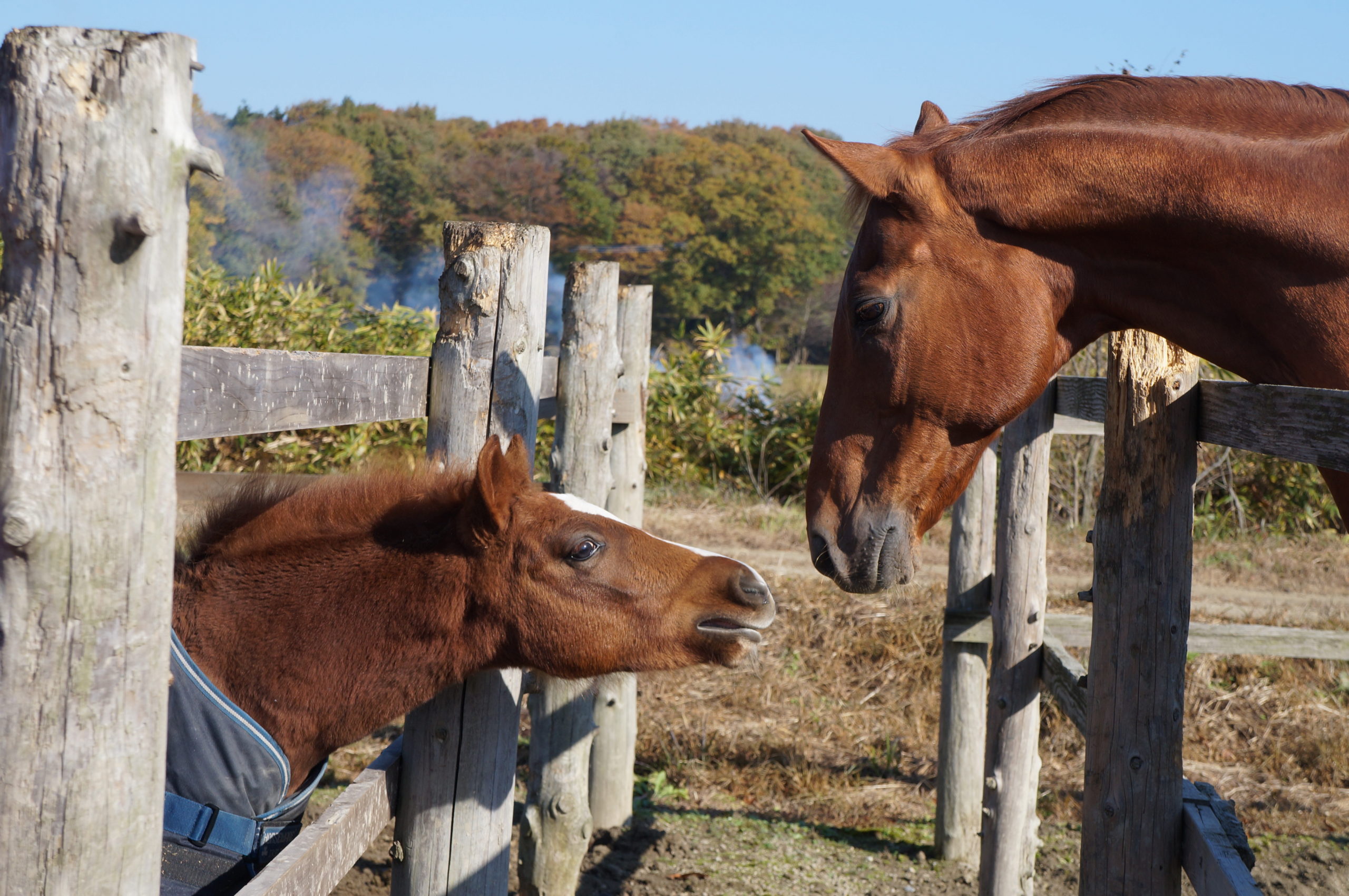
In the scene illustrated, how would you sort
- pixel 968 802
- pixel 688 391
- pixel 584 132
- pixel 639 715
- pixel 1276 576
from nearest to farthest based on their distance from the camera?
pixel 968 802
pixel 639 715
pixel 1276 576
pixel 688 391
pixel 584 132

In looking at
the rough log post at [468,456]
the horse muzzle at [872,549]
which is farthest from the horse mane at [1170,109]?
the rough log post at [468,456]

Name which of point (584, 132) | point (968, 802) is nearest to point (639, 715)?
point (968, 802)

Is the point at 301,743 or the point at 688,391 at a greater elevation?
the point at 688,391

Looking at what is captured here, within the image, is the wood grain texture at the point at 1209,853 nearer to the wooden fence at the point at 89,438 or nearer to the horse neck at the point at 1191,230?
the horse neck at the point at 1191,230

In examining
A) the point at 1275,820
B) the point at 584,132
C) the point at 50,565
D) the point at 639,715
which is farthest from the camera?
the point at 584,132

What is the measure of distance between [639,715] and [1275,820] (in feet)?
10.5

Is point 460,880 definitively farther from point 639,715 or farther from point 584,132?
point 584,132

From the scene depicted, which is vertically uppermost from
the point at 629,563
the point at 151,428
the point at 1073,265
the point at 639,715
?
the point at 1073,265

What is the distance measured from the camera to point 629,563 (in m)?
2.31

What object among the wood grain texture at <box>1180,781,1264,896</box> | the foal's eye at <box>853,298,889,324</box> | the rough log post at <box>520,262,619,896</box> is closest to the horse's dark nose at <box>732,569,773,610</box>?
the foal's eye at <box>853,298,889,324</box>

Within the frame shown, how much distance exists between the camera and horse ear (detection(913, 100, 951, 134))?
2.39m

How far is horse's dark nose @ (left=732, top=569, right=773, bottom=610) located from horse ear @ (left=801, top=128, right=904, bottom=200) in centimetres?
94

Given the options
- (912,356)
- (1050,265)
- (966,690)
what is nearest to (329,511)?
(912,356)

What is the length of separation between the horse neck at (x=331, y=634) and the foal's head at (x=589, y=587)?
8 cm
